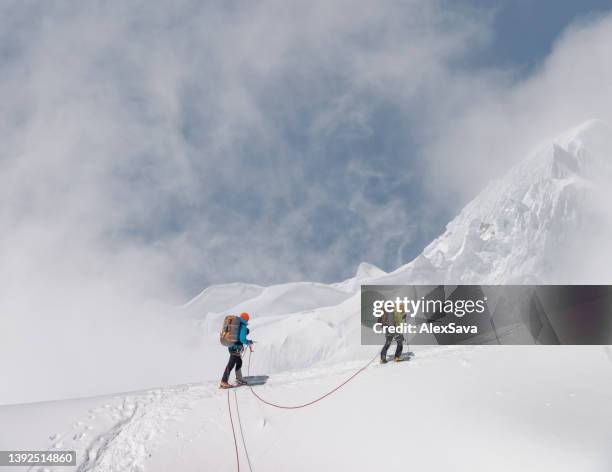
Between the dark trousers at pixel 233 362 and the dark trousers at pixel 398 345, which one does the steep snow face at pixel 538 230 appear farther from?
the dark trousers at pixel 233 362

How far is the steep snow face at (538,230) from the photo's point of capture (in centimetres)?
5194

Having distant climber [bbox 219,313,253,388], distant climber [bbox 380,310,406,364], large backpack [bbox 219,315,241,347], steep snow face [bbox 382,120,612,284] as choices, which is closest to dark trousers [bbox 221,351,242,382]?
distant climber [bbox 219,313,253,388]

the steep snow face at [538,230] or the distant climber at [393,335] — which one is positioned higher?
the steep snow face at [538,230]

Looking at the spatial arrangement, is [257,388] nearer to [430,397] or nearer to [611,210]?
[430,397]

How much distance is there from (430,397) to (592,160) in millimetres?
67975

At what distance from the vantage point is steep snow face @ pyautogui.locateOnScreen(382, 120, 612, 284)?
51938mm

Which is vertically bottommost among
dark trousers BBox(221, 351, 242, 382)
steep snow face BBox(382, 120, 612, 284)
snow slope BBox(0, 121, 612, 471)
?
snow slope BBox(0, 121, 612, 471)

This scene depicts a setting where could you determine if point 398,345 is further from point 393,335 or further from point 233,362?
point 233,362

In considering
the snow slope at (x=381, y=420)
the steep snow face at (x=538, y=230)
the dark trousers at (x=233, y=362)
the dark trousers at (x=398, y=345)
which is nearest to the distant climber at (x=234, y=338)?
the dark trousers at (x=233, y=362)

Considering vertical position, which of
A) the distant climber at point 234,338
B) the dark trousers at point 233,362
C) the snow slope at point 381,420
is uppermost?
the distant climber at point 234,338

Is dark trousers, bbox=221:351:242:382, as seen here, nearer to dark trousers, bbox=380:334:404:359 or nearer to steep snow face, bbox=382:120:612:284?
dark trousers, bbox=380:334:404:359

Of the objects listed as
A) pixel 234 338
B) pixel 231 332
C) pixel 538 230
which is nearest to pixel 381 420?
pixel 234 338

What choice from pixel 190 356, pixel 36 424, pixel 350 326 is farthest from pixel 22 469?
pixel 190 356

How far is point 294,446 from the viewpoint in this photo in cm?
911
